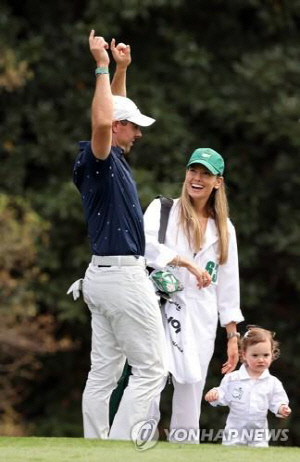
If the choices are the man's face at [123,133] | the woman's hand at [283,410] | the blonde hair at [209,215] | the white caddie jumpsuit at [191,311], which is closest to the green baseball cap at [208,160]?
the blonde hair at [209,215]

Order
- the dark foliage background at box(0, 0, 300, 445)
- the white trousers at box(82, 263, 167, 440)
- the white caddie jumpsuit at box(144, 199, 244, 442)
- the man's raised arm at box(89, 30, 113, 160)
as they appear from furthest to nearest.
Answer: the dark foliage background at box(0, 0, 300, 445), the white caddie jumpsuit at box(144, 199, 244, 442), the white trousers at box(82, 263, 167, 440), the man's raised arm at box(89, 30, 113, 160)

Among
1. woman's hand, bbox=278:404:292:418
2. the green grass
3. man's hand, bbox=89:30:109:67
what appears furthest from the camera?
woman's hand, bbox=278:404:292:418

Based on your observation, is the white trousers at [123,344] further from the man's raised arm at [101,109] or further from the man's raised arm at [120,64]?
the man's raised arm at [120,64]

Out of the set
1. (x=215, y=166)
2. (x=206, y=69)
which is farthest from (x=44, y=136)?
(x=215, y=166)

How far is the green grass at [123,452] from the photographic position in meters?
6.71

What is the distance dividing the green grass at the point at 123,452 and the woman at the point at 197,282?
81 centimetres

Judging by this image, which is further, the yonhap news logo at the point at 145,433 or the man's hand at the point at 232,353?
the man's hand at the point at 232,353

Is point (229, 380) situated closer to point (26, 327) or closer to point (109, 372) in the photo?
point (109, 372)

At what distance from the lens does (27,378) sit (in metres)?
19.7

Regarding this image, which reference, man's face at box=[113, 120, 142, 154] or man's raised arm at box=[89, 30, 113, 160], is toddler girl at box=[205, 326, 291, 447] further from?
man's raised arm at box=[89, 30, 113, 160]

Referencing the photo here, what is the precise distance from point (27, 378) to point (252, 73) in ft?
15.7

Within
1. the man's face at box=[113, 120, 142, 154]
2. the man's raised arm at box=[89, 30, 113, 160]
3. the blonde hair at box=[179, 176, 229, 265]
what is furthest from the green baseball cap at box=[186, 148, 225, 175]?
the man's raised arm at box=[89, 30, 113, 160]

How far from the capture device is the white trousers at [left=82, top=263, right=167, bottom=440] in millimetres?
7500

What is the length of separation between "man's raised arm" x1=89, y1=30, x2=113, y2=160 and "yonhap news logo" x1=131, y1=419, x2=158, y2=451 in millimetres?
1327
